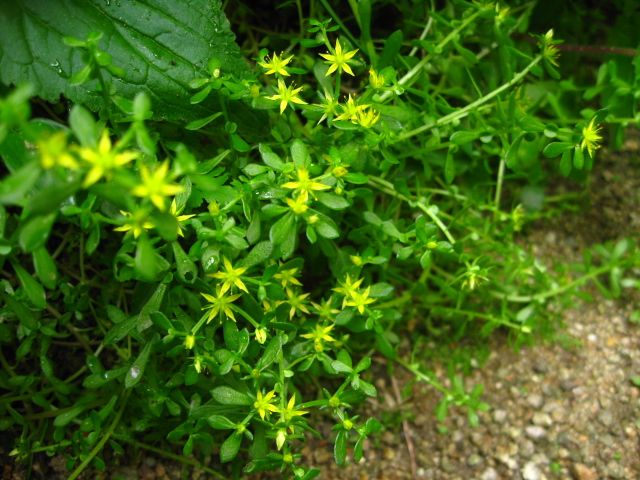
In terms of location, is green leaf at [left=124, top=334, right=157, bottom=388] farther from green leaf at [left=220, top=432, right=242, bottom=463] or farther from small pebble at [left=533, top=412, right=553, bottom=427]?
small pebble at [left=533, top=412, right=553, bottom=427]

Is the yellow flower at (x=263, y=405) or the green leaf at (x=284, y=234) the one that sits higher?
the green leaf at (x=284, y=234)

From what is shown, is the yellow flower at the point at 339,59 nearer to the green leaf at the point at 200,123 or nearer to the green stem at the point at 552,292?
the green leaf at the point at 200,123

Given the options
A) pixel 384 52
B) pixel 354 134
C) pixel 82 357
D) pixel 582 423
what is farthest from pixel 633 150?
pixel 82 357

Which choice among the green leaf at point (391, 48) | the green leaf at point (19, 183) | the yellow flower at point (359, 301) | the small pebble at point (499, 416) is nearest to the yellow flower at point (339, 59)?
the green leaf at point (391, 48)

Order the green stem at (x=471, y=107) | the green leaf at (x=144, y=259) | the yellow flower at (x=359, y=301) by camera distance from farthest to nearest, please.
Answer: the green stem at (x=471, y=107)
the yellow flower at (x=359, y=301)
the green leaf at (x=144, y=259)

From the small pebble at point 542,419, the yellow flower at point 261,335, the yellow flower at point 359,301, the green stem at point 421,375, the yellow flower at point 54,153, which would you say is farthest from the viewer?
the small pebble at point 542,419

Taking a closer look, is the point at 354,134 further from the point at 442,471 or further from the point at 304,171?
the point at 442,471

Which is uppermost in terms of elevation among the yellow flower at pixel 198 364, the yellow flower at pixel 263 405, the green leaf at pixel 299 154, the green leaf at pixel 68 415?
the green leaf at pixel 299 154
